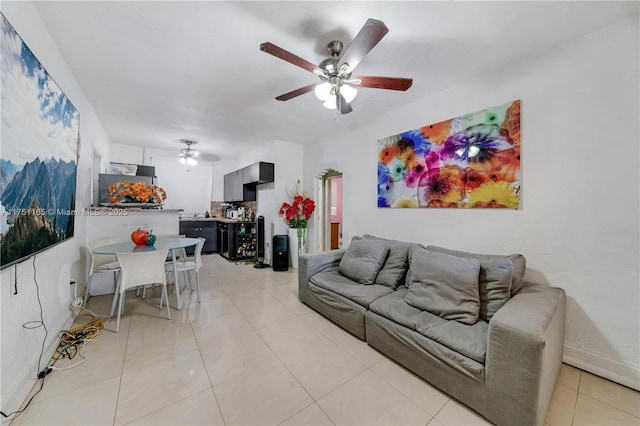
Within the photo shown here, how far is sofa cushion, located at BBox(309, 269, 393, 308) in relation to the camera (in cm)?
222

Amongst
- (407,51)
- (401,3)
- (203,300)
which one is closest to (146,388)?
(203,300)

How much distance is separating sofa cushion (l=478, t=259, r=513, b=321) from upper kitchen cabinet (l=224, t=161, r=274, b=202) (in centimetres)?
382

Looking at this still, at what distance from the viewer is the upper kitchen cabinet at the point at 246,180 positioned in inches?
181

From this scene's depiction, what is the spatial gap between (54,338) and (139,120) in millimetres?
3105

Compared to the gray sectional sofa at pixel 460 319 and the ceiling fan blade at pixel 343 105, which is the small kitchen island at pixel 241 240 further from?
the ceiling fan blade at pixel 343 105

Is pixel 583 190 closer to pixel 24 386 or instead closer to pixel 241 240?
pixel 24 386

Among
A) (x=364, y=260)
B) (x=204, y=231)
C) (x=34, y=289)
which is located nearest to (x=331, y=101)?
(x=364, y=260)

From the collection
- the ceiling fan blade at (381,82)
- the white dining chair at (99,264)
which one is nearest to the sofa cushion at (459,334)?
the ceiling fan blade at (381,82)

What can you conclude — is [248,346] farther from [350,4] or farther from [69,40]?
[69,40]

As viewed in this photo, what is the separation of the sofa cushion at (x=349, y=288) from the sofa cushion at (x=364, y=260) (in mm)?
80

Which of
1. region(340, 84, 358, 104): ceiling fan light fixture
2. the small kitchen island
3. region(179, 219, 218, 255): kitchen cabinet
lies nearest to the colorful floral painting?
region(340, 84, 358, 104): ceiling fan light fixture

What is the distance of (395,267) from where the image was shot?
253 cm

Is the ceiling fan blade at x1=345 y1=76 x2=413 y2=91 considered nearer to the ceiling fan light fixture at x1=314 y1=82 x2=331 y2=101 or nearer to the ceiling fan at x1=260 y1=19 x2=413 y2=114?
the ceiling fan at x1=260 y1=19 x2=413 y2=114

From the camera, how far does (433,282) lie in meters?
1.96
